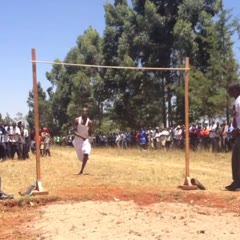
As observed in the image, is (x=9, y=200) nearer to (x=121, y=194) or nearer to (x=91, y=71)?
(x=121, y=194)

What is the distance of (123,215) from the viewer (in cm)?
700

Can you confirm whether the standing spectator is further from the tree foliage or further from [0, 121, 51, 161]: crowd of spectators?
the tree foliage

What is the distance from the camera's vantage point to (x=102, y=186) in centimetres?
1010

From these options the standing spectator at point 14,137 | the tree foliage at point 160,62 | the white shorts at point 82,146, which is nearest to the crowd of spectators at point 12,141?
the standing spectator at point 14,137

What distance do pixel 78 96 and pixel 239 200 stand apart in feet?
115

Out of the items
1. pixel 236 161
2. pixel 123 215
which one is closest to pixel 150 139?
pixel 236 161

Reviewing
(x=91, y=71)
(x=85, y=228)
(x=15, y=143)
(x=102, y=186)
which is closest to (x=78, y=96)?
(x=91, y=71)

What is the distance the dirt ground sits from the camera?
5984mm

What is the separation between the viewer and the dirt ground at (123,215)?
19.6 ft

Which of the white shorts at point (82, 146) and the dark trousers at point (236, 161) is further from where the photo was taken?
A: the white shorts at point (82, 146)

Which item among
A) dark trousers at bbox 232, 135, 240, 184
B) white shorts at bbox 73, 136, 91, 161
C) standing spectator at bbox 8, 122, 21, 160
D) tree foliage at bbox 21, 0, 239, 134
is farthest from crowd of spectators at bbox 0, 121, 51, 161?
dark trousers at bbox 232, 135, 240, 184

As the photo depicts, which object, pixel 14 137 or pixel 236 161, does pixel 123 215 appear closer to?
pixel 236 161

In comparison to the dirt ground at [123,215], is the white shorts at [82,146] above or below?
above

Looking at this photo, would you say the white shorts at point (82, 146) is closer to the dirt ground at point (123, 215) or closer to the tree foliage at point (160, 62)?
the dirt ground at point (123, 215)
